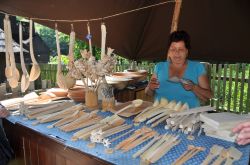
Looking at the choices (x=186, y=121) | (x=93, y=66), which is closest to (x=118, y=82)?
(x=93, y=66)

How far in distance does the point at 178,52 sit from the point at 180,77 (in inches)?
8.7

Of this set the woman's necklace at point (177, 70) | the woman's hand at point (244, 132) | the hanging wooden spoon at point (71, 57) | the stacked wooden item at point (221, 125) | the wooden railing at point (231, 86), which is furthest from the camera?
the wooden railing at point (231, 86)

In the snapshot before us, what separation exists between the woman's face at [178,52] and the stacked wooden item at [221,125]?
0.84 meters

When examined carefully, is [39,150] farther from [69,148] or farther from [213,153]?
[213,153]

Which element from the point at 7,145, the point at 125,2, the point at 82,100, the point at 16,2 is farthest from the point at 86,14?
the point at 7,145

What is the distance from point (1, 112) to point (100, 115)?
743mm

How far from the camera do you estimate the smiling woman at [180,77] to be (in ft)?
7.03

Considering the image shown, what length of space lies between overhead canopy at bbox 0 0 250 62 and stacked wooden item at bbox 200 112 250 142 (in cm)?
156

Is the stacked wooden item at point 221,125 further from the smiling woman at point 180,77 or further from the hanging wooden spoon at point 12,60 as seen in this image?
the hanging wooden spoon at point 12,60

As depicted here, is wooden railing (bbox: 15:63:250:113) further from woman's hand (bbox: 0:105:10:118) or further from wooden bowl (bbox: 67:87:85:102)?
woman's hand (bbox: 0:105:10:118)

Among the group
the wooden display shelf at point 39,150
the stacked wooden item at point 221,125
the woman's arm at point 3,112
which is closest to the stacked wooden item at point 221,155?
the stacked wooden item at point 221,125

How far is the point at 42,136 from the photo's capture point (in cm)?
156

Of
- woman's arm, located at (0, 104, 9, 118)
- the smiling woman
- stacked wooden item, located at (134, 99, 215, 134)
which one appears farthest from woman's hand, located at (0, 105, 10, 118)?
the smiling woman

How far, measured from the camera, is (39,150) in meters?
1.69
